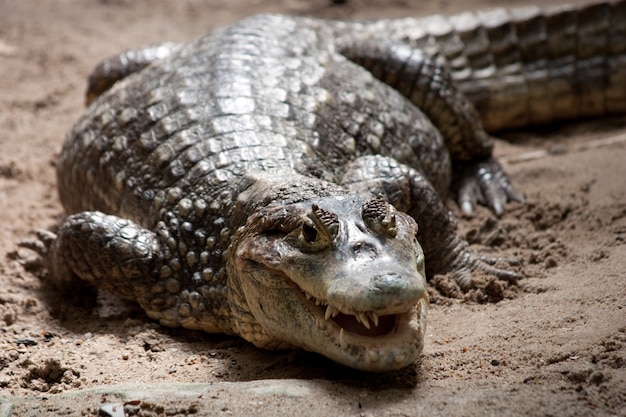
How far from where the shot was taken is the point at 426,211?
457 centimetres

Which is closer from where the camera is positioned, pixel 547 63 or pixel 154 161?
pixel 154 161

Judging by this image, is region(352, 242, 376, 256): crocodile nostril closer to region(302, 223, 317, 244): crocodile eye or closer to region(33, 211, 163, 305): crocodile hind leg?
region(302, 223, 317, 244): crocodile eye

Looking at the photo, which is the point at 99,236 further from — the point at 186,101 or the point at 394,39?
the point at 394,39

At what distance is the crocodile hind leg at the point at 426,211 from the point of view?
14.4 feet

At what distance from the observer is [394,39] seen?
6133mm

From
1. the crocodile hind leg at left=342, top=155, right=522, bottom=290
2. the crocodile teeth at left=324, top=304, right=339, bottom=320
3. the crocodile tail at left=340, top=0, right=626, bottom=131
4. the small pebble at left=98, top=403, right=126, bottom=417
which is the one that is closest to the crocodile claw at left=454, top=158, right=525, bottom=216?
the crocodile tail at left=340, top=0, right=626, bottom=131

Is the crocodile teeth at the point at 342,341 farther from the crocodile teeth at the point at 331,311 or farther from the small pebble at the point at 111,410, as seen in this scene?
the small pebble at the point at 111,410

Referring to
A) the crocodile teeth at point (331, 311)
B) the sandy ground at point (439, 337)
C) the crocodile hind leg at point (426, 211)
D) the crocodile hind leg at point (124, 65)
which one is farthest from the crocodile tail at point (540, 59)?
the crocodile teeth at point (331, 311)

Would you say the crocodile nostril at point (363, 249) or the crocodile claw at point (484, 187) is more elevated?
the crocodile nostril at point (363, 249)

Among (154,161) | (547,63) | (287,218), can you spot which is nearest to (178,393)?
(287,218)

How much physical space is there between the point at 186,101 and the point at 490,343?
2.41m

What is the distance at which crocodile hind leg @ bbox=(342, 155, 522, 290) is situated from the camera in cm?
439

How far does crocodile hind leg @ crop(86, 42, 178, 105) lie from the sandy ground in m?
0.91

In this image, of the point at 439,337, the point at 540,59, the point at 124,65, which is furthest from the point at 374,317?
the point at 540,59
